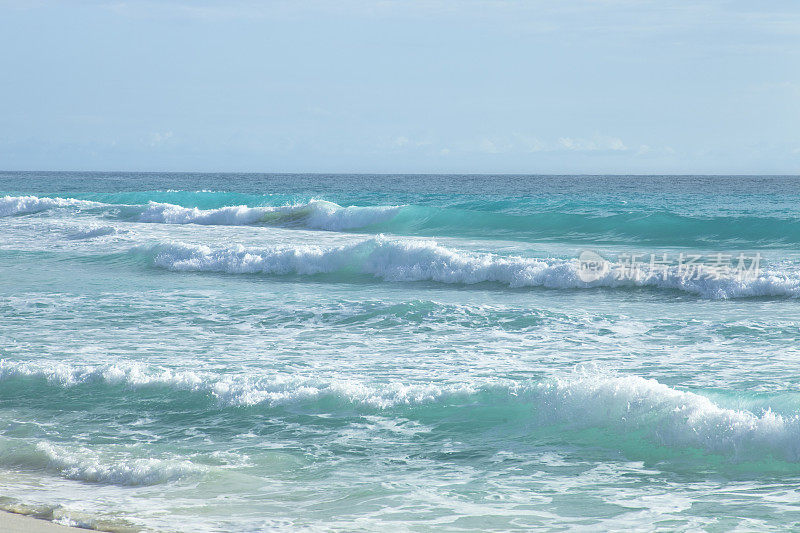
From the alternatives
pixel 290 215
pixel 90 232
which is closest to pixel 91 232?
pixel 90 232

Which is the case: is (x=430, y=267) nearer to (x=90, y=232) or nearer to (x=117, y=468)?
(x=117, y=468)

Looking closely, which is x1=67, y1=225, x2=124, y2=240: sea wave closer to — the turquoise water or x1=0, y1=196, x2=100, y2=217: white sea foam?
the turquoise water

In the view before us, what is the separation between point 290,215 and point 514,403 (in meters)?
24.3

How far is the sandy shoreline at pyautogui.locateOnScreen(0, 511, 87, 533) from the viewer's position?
409 centimetres

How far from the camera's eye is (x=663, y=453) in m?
5.44

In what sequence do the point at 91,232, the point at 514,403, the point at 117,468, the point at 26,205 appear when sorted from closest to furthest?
the point at 117,468 < the point at 514,403 < the point at 91,232 < the point at 26,205

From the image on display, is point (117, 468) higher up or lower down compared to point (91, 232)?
lower down

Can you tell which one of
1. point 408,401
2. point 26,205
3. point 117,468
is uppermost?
point 26,205

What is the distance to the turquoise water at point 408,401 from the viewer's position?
4.61 meters

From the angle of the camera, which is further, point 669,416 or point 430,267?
point 430,267

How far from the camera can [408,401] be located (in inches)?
253

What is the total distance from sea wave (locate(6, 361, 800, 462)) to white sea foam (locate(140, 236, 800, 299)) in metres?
6.28

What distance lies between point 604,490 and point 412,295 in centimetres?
837

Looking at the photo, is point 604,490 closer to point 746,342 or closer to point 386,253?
point 746,342
